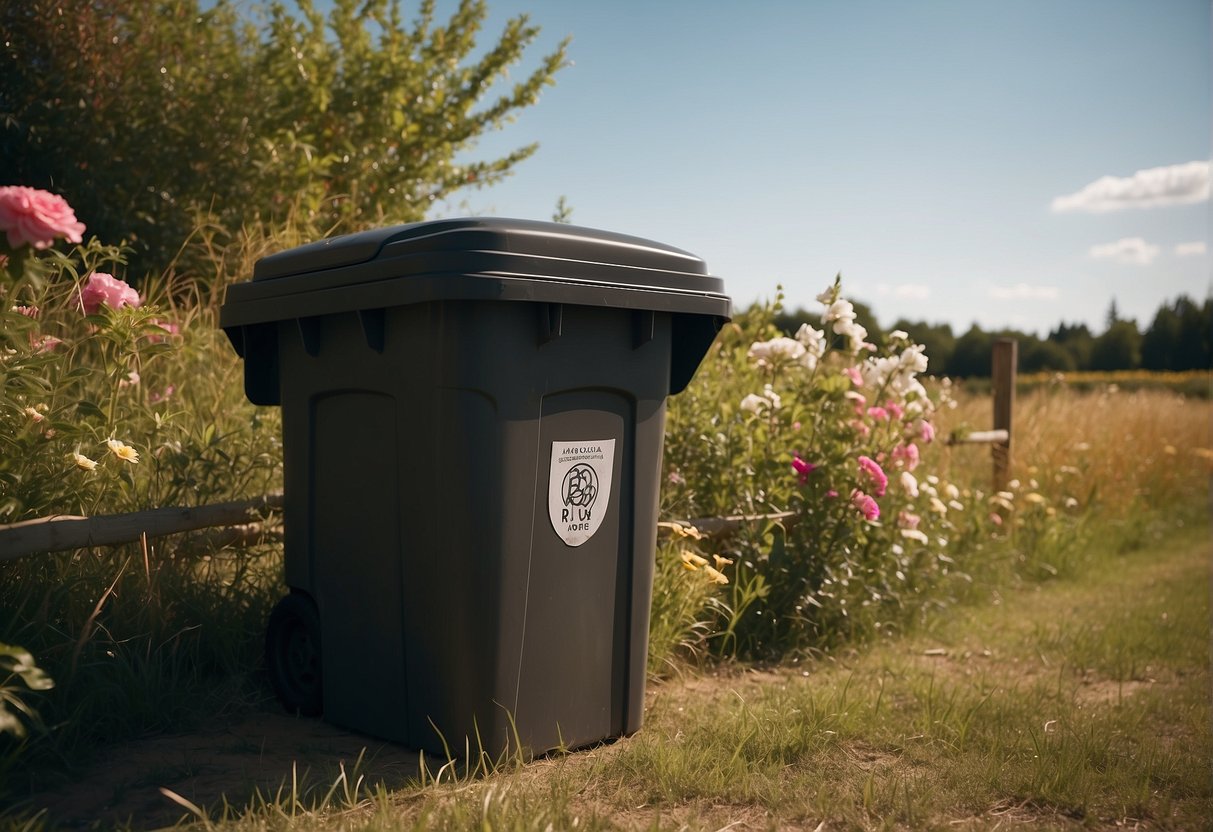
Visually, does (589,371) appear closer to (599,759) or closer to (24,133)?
(599,759)

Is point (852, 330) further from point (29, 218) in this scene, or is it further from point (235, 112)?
point (235, 112)

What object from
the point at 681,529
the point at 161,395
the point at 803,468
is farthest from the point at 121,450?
the point at 803,468

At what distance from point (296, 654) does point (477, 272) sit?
1.64 metres

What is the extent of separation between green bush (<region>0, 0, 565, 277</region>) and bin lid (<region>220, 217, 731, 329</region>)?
2.36 meters

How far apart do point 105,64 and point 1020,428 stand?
26.6 feet

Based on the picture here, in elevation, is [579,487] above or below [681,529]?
above

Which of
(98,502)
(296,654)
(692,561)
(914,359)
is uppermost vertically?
(914,359)

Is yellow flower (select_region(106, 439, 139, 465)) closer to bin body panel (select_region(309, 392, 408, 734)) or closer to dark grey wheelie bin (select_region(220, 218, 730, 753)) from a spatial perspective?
dark grey wheelie bin (select_region(220, 218, 730, 753))

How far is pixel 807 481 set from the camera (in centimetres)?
491

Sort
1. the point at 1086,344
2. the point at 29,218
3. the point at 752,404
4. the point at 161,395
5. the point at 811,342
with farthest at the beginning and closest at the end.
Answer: the point at 1086,344, the point at 811,342, the point at 752,404, the point at 161,395, the point at 29,218

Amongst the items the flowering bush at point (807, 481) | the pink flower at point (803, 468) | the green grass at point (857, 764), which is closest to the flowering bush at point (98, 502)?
the green grass at point (857, 764)

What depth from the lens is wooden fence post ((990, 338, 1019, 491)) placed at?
8711 mm

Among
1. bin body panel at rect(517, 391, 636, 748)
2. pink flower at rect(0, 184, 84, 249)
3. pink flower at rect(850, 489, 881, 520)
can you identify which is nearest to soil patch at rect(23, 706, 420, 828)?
bin body panel at rect(517, 391, 636, 748)

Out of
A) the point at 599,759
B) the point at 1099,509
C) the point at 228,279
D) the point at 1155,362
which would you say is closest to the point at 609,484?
the point at 599,759
